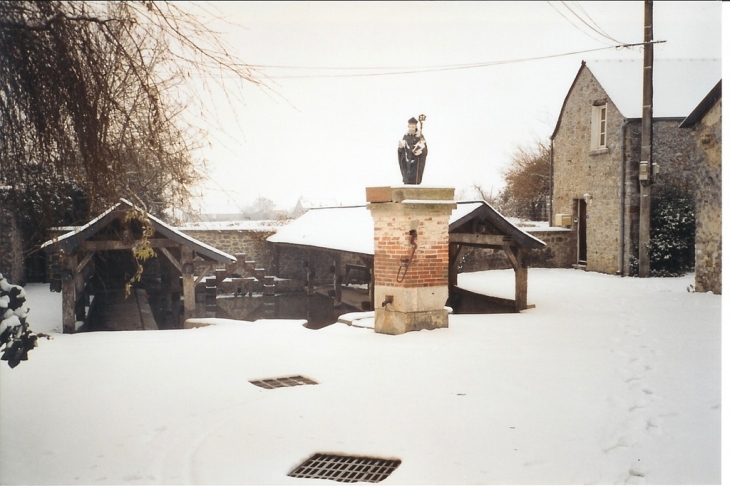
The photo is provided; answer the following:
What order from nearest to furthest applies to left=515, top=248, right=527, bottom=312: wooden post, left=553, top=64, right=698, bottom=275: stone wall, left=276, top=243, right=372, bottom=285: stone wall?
left=515, top=248, right=527, bottom=312: wooden post
left=553, top=64, right=698, bottom=275: stone wall
left=276, top=243, right=372, bottom=285: stone wall

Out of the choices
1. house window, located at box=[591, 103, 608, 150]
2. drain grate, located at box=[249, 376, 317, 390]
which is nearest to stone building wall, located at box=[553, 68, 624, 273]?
house window, located at box=[591, 103, 608, 150]

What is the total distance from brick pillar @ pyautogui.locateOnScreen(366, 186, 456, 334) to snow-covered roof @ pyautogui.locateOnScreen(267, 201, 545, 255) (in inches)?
78.1

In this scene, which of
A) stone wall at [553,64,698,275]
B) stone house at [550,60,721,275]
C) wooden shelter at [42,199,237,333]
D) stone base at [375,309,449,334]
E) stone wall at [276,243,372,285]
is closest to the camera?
stone base at [375,309,449,334]

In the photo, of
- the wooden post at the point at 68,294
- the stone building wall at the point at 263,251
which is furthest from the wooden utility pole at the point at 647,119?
the wooden post at the point at 68,294

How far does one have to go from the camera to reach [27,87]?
11.4 ft

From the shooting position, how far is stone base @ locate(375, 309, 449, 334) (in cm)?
698

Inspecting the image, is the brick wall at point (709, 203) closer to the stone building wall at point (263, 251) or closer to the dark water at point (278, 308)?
the dark water at point (278, 308)

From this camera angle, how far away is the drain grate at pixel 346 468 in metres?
3.41

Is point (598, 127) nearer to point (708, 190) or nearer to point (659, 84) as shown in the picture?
point (659, 84)

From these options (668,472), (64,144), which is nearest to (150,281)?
(64,144)

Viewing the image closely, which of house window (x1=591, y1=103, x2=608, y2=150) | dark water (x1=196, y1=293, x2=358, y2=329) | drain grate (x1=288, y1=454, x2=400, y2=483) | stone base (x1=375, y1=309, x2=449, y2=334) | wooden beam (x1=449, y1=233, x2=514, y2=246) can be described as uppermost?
house window (x1=591, y1=103, x2=608, y2=150)

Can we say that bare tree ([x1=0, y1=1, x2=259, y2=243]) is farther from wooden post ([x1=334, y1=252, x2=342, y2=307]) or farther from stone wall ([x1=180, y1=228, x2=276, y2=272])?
stone wall ([x1=180, y1=228, x2=276, y2=272])

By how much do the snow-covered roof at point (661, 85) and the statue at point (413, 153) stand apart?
7384 mm

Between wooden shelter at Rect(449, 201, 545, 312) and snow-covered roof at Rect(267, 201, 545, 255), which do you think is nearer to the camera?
snow-covered roof at Rect(267, 201, 545, 255)
